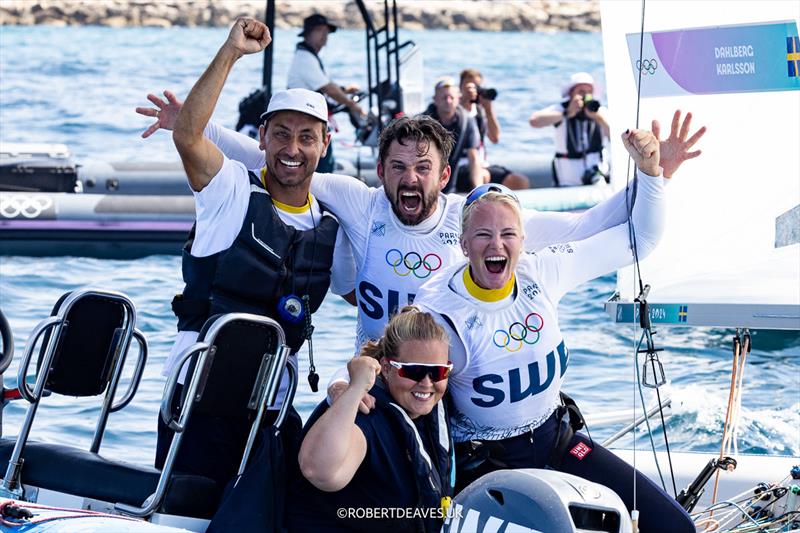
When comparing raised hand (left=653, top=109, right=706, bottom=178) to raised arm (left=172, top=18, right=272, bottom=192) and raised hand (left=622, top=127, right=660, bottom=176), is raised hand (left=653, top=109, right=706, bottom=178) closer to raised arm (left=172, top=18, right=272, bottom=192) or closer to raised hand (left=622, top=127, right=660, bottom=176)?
raised hand (left=622, top=127, right=660, bottom=176)

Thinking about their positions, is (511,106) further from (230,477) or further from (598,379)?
(230,477)

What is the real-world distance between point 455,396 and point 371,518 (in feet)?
1.26

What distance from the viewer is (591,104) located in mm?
9195

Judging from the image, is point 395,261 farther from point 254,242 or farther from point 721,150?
point 721,150

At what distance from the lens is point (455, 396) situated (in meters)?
2.88

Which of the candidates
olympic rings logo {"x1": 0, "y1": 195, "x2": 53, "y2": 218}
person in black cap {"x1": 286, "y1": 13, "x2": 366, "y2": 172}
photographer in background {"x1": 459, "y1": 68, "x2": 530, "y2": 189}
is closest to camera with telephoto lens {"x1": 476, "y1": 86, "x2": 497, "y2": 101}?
photographer in background {"x1": 459, "y1": 68, "x2": 530, "y2": 189}

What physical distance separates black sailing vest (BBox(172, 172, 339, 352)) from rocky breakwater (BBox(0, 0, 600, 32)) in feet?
119

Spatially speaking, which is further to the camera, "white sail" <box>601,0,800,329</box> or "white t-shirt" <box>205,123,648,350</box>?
"white sail" <box>601,0,800,329</box>

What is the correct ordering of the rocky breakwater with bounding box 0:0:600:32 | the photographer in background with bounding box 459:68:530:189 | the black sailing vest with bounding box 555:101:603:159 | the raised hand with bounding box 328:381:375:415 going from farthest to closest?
the rocky breakwater with bounding box 0:0:600:32 < the photographer in background with bounding box 459:68:530:189 < the black sailing vest with bounding box 555:101:603:159 < the raised hand with bounding box 328:381:375:415

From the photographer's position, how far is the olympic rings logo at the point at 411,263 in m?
3.11

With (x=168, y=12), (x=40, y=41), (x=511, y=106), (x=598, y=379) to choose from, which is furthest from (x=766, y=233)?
Result: (x=168, y=12)

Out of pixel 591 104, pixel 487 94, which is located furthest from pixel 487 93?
pixel 591 104

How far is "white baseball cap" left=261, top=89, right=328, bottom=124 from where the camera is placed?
3.09m

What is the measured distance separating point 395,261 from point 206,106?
564 millimetres
